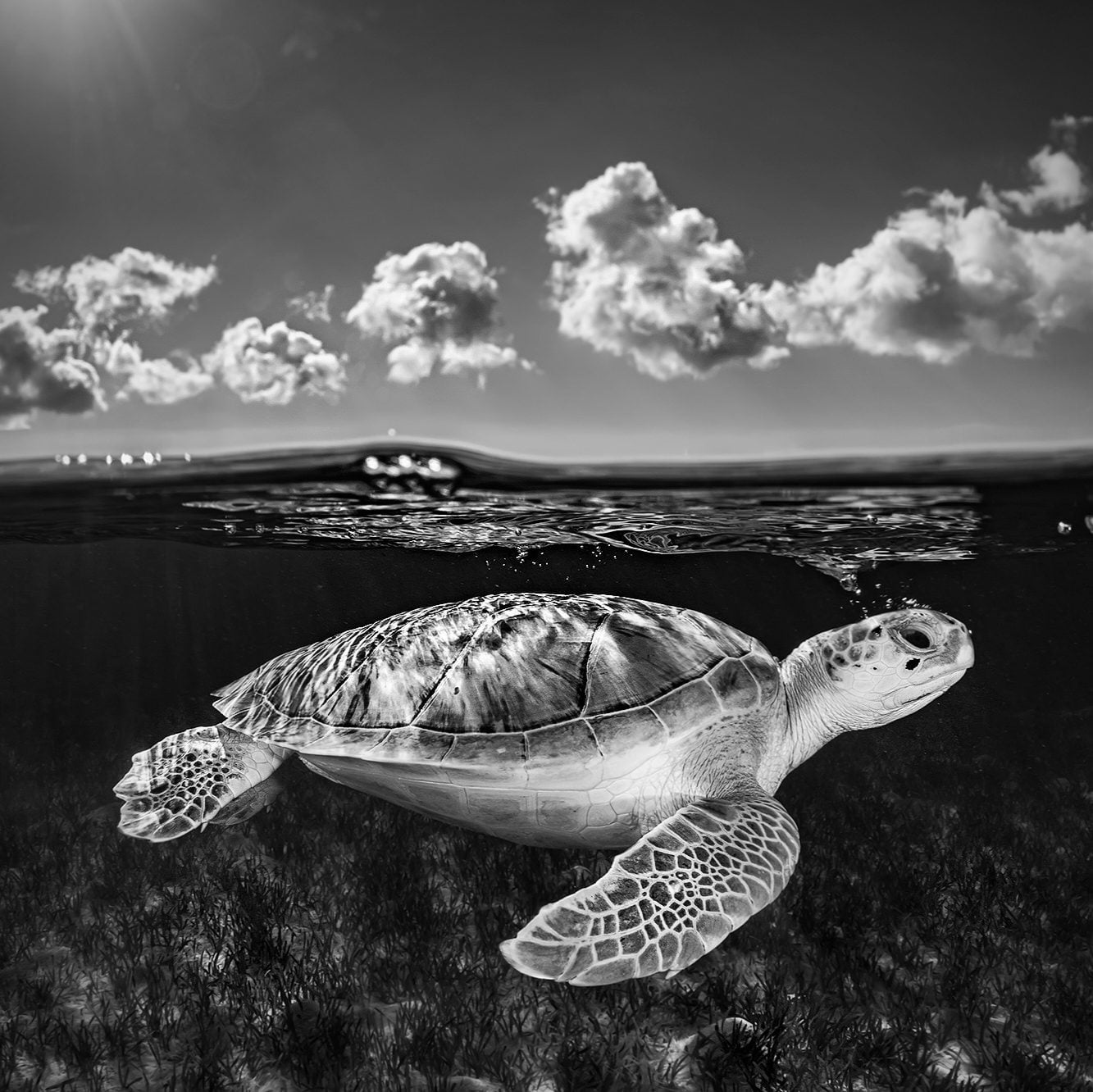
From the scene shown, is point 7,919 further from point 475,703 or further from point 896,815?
point 896,815

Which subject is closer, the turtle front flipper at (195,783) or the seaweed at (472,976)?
the seaweed at (472,976)

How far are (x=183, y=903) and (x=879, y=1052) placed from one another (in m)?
5.44

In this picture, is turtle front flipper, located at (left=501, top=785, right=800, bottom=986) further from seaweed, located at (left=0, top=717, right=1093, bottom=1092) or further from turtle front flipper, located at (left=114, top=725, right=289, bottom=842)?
turtle front flipper, located at (left=114, top=725, right=289, bottom=842)

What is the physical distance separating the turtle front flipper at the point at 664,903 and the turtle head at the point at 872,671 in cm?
126

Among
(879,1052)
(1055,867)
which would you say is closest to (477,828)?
(879,1052)

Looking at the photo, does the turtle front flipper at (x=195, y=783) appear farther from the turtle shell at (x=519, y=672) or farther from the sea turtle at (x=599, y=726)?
the turtle shell at (x=519, y=672)

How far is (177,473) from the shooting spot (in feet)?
32.7

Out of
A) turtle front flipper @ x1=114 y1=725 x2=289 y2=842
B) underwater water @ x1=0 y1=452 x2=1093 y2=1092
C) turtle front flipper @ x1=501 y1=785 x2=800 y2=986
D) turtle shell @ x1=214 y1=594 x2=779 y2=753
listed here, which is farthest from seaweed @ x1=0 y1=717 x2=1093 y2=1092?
turtle shell @ x1=214 y1=594 x2=779 y2=753

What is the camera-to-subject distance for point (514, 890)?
5.87m

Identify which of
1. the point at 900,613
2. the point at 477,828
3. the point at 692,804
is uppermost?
the point at 900,613

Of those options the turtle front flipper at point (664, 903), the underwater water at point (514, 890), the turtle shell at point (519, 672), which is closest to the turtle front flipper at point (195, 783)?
the turtle shell at point (519, 672)

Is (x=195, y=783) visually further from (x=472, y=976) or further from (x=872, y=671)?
(x=872, y=671)

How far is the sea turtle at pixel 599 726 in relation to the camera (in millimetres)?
3680

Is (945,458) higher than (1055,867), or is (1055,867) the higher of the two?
(945,458)
